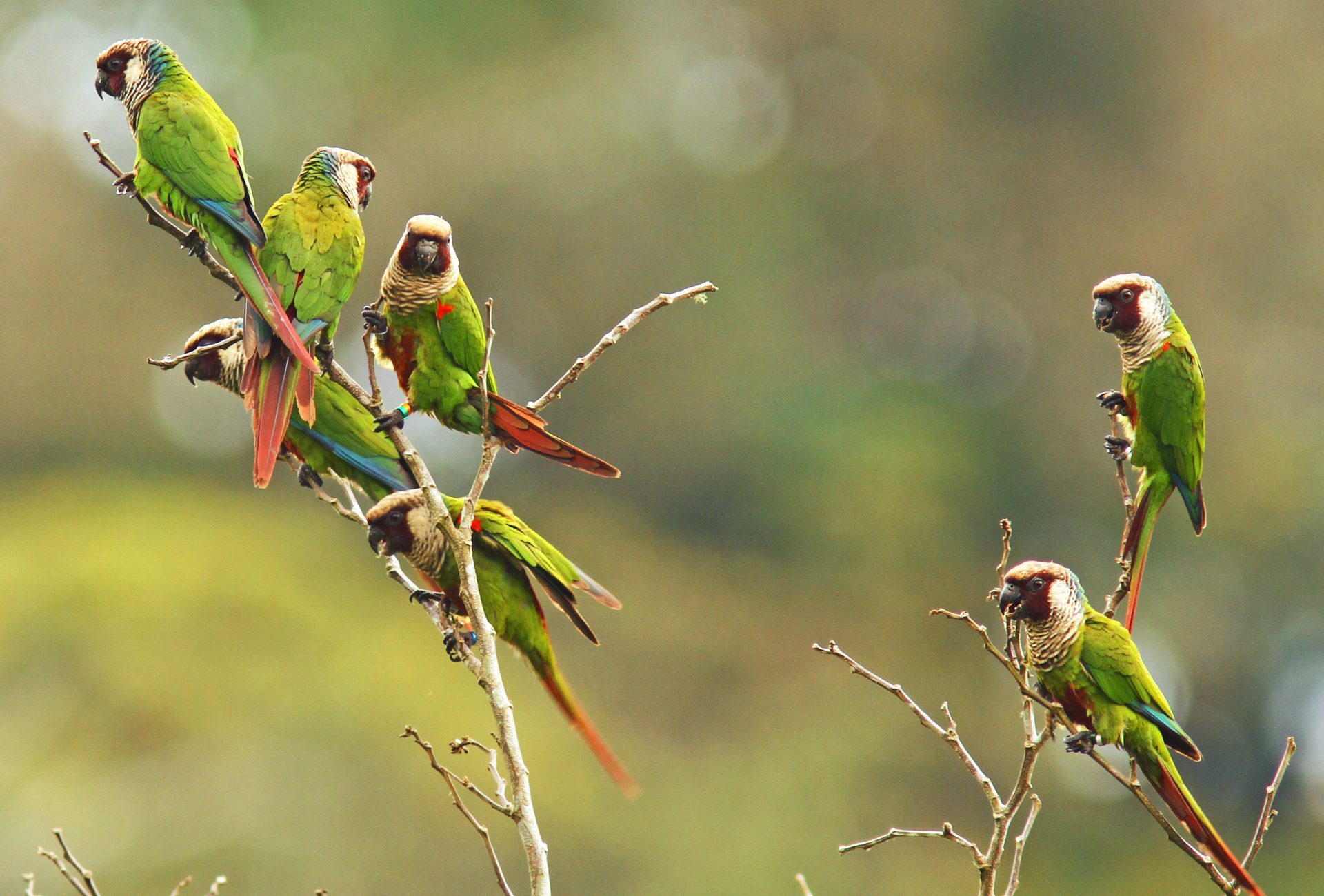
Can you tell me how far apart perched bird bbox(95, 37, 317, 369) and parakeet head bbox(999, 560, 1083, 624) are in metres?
2.22

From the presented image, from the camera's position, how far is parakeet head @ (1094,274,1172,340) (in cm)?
448

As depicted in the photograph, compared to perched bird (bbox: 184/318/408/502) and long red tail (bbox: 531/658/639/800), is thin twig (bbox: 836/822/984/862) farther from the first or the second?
→ perched bird (bbox: 184/318/408/502)

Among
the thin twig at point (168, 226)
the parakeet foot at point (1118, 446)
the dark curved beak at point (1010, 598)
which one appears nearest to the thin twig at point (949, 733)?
the dark curved beak at point (1010, 598)

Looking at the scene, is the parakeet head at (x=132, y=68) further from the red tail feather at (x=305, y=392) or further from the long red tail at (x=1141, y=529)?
the long red tail at (x=1141, y=529)

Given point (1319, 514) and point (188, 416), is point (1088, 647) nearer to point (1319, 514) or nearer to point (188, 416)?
point (1319, 514)

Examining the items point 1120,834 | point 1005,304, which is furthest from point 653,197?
point 1120,834

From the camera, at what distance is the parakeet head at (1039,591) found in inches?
163

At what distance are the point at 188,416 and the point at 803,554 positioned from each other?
37.6ft

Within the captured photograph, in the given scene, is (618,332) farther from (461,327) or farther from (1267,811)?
(1267,811)

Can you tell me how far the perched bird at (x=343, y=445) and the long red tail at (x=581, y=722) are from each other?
0.99 metres

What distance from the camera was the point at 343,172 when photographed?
456 cm

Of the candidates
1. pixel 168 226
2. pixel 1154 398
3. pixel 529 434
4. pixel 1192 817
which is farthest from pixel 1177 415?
pixel 168 226

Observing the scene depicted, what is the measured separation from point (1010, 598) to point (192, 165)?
9.27 feet

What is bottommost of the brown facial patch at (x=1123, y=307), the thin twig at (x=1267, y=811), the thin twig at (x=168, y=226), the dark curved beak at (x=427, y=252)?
the thin twig at (x=1267, y=811)
